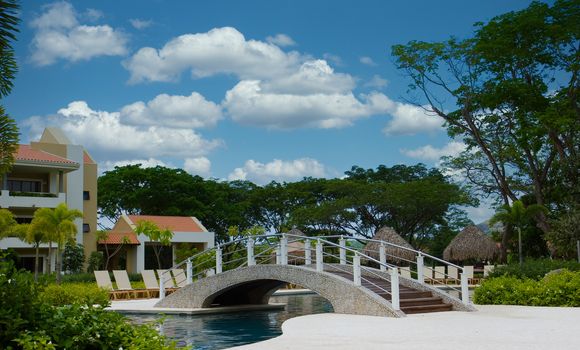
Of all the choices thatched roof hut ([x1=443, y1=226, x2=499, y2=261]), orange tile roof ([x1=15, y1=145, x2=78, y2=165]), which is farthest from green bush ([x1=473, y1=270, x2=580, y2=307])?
orange tile roof ([x1=15, y1=145, x2=78, y2=165])

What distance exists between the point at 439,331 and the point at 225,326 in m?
6.27

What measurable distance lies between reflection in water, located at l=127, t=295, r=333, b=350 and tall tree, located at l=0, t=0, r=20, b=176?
7418 millimetres

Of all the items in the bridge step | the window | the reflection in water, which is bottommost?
the reflection in water

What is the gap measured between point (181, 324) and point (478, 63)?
20175 millimetres

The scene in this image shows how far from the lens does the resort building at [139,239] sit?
4150cm

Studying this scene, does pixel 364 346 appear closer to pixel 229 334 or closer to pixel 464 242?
pixel 229 334

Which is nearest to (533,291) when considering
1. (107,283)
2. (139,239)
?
(107,283)

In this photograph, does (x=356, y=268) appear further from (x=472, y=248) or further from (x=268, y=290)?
(x=472, y=248)

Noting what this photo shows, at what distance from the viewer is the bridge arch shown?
15242mm

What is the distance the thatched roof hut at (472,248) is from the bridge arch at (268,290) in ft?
63.7

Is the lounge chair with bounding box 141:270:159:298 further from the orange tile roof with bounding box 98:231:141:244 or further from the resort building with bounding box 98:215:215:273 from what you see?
the orange tile roof with bounding box 98:231:141:244

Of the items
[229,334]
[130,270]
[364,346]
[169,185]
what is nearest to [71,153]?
[130,270]

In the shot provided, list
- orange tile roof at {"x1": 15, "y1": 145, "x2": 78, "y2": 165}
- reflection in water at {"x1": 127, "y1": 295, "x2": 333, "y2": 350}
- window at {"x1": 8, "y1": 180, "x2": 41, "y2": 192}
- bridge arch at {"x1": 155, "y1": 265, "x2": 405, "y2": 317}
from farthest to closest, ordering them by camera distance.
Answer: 1. window at {"x1": 8, "y1": 180, "x2": 41, "y2": 192}
2. orange tile roof at {"x1": 15, "y1": 145, "x2": 78, "y2": 165}
3. bridge arch at {"x1": 155, "y1": 265, "x2": 405, "y2": 317}
4. reflection in water at {"x1": 127, "y1": 295, "x2": 333, "y2": 350}

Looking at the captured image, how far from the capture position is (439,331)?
37.3 feet
